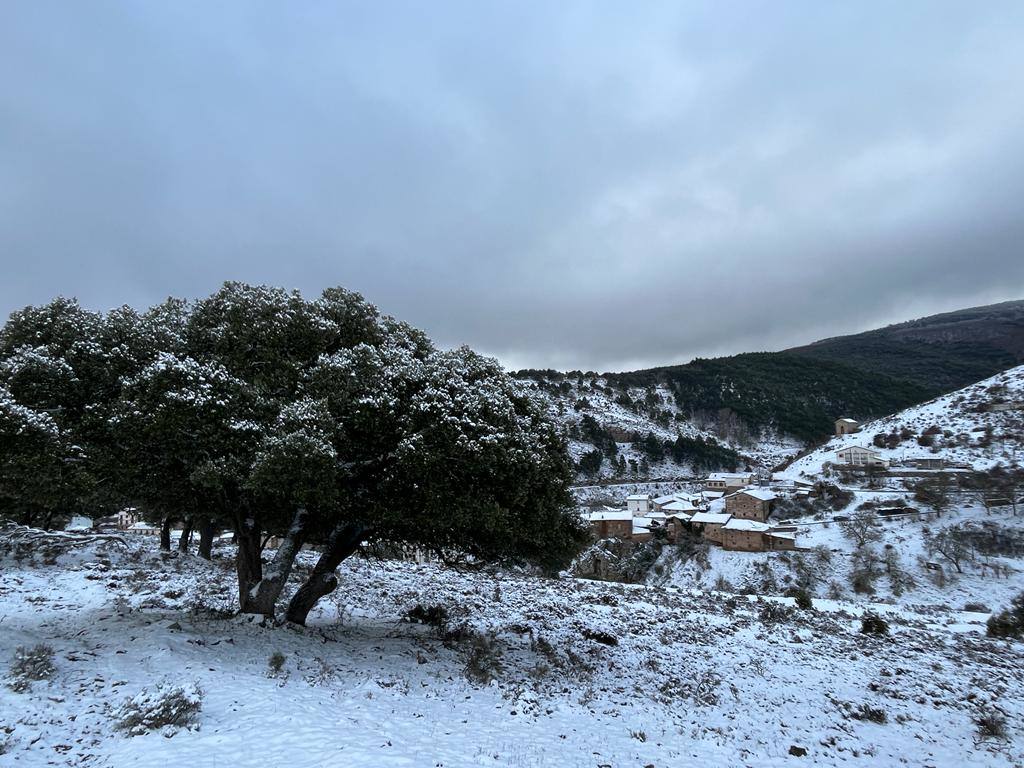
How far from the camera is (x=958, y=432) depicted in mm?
78938

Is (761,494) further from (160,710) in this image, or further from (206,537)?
(160,710)

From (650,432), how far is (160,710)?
134972 millimetres

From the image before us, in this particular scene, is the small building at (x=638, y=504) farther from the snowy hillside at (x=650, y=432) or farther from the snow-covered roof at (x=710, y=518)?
the snowy hillside at (x=650, y=432)

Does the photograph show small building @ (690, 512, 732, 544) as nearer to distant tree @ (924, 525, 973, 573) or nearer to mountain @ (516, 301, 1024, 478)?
distant tree @ (924, 525, 973, 573)

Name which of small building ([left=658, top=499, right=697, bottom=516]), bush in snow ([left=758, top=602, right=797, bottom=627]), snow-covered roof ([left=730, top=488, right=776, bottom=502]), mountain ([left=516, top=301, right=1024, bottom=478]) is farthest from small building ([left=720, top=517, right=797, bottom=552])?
mountain ([left=516, top=301, right=1024, bottom=478])

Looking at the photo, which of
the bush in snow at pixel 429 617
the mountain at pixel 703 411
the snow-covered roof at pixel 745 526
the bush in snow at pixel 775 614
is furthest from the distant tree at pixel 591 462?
the bush in snow at pixel 429 617

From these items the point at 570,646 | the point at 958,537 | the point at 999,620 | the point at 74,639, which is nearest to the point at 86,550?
the point at 74,639

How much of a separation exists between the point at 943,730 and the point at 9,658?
1677cm

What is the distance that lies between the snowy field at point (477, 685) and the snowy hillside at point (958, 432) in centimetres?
6944

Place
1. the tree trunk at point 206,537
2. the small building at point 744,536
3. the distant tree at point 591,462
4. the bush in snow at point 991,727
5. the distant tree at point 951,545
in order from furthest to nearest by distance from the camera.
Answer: the distant tree at point 591,462
the small building at point 744,536
the distant tree at point 951,545
the tree trunk at point 206,537
the bush in snow at point 991,727

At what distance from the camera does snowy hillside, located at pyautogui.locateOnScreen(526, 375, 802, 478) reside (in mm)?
123188

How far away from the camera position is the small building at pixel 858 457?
246ft

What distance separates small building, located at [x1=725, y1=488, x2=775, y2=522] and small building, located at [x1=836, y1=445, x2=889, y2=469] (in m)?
21.1

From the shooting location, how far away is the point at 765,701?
10977 mm
